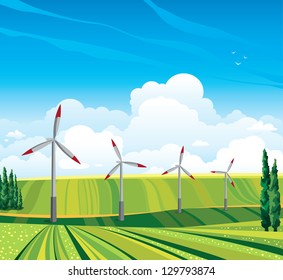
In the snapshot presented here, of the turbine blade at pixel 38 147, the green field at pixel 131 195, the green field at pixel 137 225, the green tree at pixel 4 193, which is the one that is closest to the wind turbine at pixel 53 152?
the turbine blade at pixel 38 147

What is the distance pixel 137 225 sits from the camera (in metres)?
44.9

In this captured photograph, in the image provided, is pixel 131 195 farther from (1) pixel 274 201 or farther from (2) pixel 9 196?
(1) pixel 274 201

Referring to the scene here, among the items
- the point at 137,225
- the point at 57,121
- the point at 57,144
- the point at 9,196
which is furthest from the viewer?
the point at 9,196

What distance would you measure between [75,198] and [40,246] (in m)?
39.6

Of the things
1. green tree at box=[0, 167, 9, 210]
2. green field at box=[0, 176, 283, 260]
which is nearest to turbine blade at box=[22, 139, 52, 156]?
green field at box=[0, 176, 283, 260]

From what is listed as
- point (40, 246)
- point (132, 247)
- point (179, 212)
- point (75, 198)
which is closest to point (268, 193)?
point (179, 212)

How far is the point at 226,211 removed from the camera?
57.8 metres

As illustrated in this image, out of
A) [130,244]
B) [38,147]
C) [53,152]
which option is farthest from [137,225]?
[130,244]

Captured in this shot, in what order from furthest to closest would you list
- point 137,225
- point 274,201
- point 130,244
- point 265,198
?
point 137,225
point 265,198
point 274,201
point 130,244

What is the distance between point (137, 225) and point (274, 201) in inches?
493

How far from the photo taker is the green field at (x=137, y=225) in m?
28.7

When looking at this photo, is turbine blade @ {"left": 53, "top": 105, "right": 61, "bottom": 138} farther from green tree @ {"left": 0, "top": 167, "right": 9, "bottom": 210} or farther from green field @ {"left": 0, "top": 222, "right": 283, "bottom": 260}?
green tree @ {"left": 0, "top": 167, "right": 9, "bottom": 210}

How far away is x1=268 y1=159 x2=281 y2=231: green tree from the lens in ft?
139
